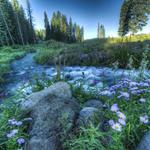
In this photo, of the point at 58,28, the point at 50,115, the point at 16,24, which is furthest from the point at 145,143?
the point at 58,28

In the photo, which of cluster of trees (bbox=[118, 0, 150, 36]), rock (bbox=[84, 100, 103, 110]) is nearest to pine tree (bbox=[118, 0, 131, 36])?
cluster of trees (bbox=[118, 0, 150, 36])

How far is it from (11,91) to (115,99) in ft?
16.7

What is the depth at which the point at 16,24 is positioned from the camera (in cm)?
4466

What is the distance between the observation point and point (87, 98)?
4.77m

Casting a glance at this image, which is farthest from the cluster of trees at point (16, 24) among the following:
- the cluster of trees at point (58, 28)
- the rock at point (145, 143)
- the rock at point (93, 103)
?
the rock at point (145, 143)

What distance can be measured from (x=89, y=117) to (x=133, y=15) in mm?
31492

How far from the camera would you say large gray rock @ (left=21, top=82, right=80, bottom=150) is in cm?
326

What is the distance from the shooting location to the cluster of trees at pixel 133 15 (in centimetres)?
3055

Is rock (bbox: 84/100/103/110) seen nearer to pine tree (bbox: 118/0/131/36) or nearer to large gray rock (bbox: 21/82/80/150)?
large gray rock (bbox: 21/82/80/150)

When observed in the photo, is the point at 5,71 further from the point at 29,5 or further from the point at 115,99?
the point at 29,5

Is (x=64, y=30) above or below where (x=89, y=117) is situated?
below

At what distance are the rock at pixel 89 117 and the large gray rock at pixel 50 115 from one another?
0.17 metres

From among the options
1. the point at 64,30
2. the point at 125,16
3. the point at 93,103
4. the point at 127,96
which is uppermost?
the point at 125,16

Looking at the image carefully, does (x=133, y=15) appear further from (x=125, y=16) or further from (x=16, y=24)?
(x=16, y=24)
